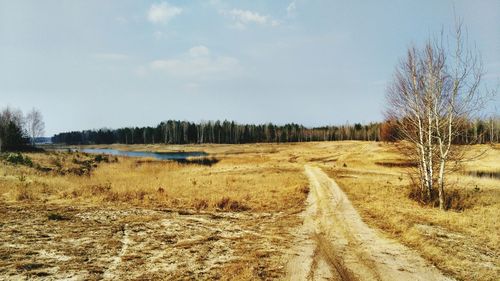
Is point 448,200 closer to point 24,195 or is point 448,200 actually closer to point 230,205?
point 230,205

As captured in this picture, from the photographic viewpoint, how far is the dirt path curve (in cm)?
841

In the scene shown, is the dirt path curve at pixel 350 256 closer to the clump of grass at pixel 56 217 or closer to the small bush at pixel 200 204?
the small bush at pixel 200 204

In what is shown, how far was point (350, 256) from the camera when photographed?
984 centimetres

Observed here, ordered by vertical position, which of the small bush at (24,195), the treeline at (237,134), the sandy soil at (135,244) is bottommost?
the sandy soil at (135,244)

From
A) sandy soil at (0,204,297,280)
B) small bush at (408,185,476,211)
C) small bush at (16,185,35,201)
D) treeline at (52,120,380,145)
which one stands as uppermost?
treeline at (52,120,380,145)

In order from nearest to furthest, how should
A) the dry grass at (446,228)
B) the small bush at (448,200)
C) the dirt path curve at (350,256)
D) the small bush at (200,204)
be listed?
the dirt path curve at (350,256), the dry grass at (446,228), the small bush at (200,204), the small bush at (448,200)

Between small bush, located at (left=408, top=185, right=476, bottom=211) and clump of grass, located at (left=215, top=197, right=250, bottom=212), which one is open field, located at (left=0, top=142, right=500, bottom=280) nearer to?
clump of grass, located at (left=215, top=197, right=250, bottom=212)

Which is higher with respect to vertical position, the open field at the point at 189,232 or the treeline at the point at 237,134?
the treeline at the point at 237,134

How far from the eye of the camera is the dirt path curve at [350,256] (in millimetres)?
8406

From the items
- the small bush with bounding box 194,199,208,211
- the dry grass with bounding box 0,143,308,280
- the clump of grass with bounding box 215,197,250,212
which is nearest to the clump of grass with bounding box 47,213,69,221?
the dry grass with bounding box 0,143,308,280

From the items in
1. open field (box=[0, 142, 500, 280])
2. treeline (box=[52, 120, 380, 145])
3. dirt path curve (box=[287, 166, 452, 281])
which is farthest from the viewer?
treeline (box=[52, 120, 380, 145])

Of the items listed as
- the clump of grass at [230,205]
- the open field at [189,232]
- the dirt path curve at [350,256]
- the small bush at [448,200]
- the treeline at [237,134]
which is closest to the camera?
the dirt path curve at [350,256]

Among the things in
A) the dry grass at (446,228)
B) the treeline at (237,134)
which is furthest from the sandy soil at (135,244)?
the treeline at (237,134)

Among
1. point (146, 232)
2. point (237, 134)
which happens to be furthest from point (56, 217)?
point (237, 134)
